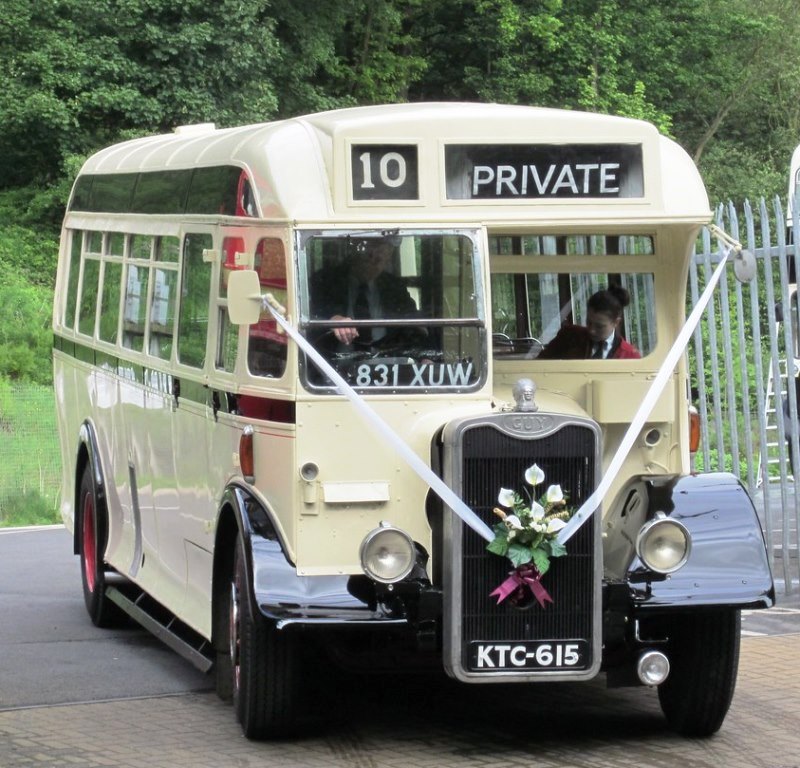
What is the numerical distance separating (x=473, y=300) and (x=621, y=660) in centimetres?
174

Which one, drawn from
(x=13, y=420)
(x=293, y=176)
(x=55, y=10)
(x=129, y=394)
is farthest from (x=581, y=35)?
(x=293, y=176)

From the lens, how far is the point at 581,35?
41.6 m

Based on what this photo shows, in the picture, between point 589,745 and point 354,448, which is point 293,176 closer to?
point 354,448

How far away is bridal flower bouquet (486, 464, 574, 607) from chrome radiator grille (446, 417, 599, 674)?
58 mm

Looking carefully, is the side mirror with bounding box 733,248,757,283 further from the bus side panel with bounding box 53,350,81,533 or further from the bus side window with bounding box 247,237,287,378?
the bus side panel with bounding box 53,350,81,533

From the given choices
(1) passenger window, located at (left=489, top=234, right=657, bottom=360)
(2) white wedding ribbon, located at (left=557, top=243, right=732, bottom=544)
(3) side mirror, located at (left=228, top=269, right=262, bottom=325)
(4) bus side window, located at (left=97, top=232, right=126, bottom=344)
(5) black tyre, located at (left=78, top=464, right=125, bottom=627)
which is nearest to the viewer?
(2) white wedding ribbon, located at (left=557, top=243, right=732, bottom=544)

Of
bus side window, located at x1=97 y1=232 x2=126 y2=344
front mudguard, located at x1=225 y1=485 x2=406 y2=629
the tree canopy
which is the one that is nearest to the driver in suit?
front mudguard, located at x1=225 y1=485 x2=406 y2=629

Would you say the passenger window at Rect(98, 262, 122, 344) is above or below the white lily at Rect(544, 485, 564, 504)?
above

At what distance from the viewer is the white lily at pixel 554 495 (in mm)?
7406

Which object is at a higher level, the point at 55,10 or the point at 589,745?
the point at 55,10

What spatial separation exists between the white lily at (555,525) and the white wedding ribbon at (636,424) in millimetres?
25

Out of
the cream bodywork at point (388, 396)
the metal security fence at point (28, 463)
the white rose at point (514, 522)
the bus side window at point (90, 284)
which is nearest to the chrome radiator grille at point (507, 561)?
the white rose at point (514, 522)

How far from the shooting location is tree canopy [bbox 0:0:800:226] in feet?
108

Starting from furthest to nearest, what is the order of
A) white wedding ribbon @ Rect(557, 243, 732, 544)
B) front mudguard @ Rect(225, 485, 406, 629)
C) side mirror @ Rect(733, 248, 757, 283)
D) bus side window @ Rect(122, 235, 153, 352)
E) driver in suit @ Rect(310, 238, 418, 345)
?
bus side window @ Rect(122, 235, 153, 352) < side mirror @ Rect(733, 248, 757, 283) < driver in suit @ Rect(310, 238, 418, 345) < white wedding ribbon @ Rect(557, 243, 732, 544) < front mudguard @ Rect(225, 485, 406, 629)
